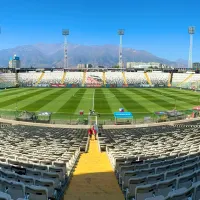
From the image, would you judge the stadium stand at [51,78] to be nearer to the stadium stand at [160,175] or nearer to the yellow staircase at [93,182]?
the yellow staircase at [93,182]

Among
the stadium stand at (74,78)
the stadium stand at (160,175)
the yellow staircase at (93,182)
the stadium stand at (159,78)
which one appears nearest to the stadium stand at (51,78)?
the stadium stand at (74,78)

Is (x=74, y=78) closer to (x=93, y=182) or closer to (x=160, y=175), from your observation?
(x=93, y=182)

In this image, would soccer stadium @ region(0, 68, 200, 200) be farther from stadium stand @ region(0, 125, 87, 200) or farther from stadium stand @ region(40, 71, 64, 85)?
stadium stand @ region(40, 71, 64, 85)

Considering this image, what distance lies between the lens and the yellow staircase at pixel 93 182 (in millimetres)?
9344

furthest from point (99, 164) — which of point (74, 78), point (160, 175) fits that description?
point (74, 78)

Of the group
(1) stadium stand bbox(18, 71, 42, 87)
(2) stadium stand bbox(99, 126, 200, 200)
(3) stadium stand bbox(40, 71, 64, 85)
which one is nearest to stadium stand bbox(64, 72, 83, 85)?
(3) stadium stand bbox(40, 71, 64, 85)

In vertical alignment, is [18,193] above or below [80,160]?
above

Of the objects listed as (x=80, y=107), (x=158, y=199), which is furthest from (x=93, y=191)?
(x=80, y=107)

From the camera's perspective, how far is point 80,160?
15258 millimetres

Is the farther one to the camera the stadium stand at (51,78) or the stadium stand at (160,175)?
the stadium stand at (51,78)

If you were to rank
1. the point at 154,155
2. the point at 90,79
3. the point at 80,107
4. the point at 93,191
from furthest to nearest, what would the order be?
the point at 90,79, the point at 80,107, the point at 154,155, the point at 93,191

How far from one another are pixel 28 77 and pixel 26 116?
86855 millimetres

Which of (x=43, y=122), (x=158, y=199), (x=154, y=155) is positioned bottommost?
(x=43, y=122)

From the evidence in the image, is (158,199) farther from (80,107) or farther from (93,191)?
(80,107)
